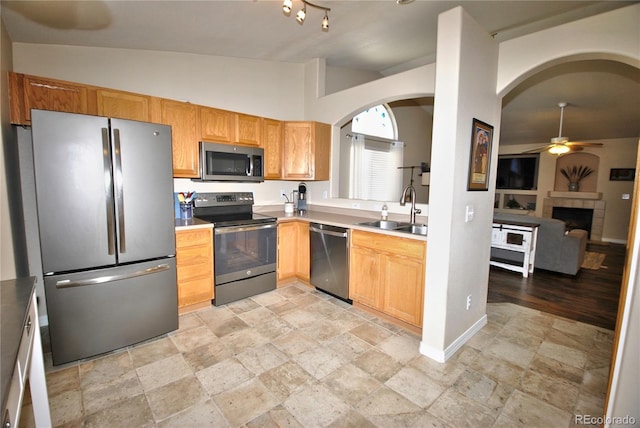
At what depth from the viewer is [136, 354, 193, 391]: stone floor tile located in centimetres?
204

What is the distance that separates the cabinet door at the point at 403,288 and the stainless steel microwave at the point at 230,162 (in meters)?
1.99

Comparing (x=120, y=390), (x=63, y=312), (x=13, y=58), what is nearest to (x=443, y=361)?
(x=120, y=390)

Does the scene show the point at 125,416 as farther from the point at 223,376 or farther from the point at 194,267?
the point at 194,267

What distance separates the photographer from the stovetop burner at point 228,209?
11.0 feet

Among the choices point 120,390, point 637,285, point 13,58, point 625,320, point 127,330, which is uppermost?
point 13,58

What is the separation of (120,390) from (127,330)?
0.55 meters

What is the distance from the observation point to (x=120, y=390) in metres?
1.96

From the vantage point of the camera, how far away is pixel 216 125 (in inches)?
135

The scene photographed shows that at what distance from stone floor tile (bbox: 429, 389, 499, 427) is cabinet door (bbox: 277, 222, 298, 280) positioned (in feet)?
7.59

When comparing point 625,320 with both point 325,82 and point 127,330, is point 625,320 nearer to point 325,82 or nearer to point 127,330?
point 127,330

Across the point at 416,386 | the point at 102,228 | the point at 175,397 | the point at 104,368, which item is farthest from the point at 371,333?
the point at 102,228

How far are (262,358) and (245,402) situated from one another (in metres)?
0.46

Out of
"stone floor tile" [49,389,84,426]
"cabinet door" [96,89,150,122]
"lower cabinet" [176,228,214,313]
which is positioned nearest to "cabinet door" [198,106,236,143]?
"cabinet door" [96,89,150,122]

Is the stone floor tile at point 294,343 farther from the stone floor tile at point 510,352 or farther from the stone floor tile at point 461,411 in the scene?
the stone floor tile at point 510,352
